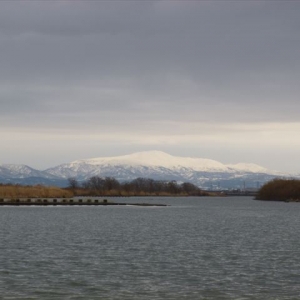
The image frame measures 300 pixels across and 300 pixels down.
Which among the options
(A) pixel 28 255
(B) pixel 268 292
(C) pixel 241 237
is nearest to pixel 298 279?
(B) pixel 268 292

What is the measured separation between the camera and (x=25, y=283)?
1672 inches

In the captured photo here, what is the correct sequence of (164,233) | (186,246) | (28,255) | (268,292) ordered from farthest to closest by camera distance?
(164,233), (186,246), (28,255), (268,292)

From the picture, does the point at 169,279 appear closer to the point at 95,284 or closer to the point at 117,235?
the point at 95,284

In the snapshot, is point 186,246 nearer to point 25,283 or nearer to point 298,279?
point 298,279

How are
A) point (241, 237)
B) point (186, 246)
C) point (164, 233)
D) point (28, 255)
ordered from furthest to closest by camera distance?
point (164, 233), point (241, 237), point (186, 246), point (28, 255)

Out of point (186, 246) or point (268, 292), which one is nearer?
point (268, 292)

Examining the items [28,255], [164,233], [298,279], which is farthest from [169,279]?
[164,233]

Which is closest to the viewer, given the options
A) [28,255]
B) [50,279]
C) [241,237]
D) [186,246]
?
[50,279]

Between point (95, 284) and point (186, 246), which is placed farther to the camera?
point (186, 246)

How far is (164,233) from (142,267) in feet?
121

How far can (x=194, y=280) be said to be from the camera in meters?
44.7

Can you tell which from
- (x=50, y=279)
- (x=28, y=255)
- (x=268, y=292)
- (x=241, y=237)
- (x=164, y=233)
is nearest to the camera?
(x=268, y=292)

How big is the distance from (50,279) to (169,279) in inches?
298

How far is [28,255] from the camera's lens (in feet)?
188
